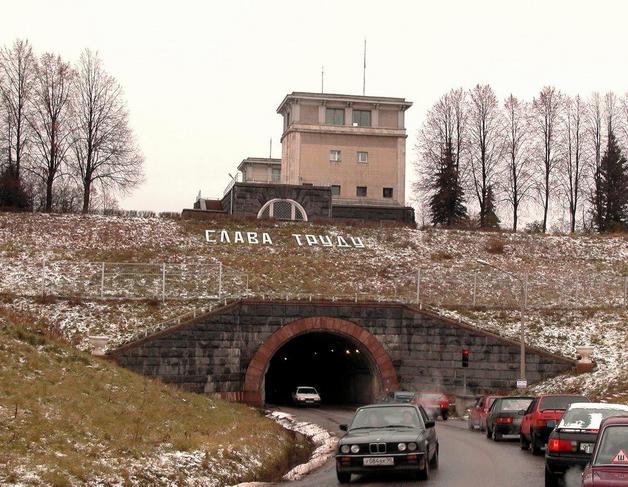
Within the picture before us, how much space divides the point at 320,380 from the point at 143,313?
23683 mm

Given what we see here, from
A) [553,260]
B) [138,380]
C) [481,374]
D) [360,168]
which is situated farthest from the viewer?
A: [360,168]

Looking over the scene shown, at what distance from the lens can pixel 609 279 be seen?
52062mm

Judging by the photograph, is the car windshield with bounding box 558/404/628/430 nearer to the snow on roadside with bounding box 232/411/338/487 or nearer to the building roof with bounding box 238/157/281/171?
the snow on roadside with bounding box 232/411/338/487

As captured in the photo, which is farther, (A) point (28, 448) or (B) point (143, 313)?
(B) point (143, 313)

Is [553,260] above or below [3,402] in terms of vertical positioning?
above

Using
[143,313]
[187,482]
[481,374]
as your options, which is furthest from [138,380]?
[481,374]

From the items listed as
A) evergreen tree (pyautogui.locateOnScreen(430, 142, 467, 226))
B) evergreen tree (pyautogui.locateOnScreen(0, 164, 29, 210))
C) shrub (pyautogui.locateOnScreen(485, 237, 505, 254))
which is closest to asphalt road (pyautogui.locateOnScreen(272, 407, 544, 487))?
shrub (pyautogui.locateOnScreen(485, 237, 505, 254))

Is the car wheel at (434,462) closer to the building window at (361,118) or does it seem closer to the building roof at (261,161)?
the building window at (361,118)

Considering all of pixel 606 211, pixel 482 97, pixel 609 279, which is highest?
pixel 482 97

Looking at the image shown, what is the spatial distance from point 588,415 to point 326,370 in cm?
4591

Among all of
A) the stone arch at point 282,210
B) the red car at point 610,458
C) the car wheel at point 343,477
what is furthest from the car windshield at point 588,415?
the stone arch at point 282,210

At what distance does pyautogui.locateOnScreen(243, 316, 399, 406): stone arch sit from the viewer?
145 ft

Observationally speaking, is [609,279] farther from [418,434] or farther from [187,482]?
[187,482]

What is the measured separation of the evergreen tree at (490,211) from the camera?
79438 millimetres
